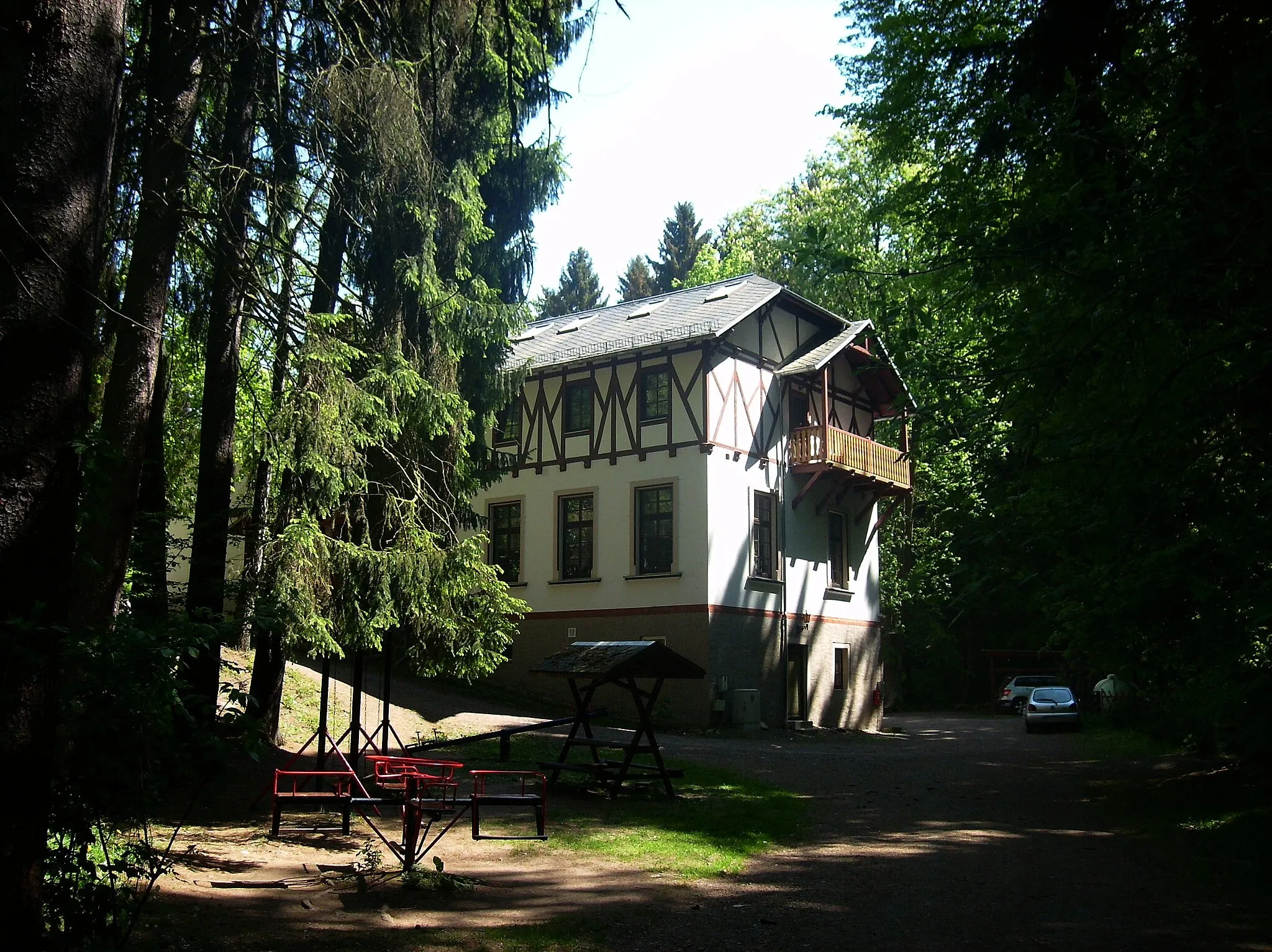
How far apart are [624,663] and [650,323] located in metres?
17.0

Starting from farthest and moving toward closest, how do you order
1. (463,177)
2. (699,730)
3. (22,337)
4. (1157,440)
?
(699,730), (463,177), (1157,440), (22,337)

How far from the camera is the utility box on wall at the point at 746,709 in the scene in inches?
1017

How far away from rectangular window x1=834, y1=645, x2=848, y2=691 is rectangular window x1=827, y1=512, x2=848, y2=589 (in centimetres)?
170

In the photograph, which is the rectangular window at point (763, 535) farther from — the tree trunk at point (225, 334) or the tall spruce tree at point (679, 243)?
the tall spruce tree at point (679, 243)

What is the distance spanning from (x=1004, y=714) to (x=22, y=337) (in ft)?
136

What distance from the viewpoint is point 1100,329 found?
7820 mm

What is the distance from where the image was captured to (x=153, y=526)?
12.5 meters

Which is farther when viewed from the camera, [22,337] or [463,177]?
[463,177]

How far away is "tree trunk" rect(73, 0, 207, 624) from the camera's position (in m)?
10.0

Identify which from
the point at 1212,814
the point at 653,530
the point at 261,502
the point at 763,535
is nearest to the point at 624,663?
the point at 261,502

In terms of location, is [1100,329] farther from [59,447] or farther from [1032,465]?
[59,447]

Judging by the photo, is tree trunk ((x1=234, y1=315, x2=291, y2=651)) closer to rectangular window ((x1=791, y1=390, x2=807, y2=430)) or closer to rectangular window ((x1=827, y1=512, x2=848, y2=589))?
rectangular window ((x1=791, y1=390, x2=807, y2=430))

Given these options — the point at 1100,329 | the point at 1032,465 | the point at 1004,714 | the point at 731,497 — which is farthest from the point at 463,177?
the point at 1004,714

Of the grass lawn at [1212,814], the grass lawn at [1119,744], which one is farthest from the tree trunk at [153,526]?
the grass lawn at [1119,744]
